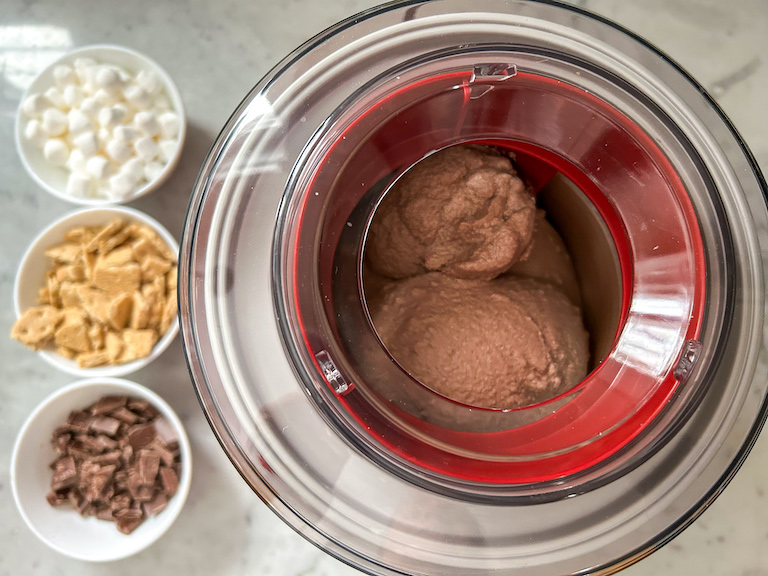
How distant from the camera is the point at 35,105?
76 cm

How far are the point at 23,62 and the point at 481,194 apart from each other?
64 centimetres

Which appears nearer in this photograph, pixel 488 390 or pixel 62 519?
pixel 488 390

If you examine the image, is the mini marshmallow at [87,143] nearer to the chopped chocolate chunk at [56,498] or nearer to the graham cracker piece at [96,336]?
the graham cracker piece at [96,336]

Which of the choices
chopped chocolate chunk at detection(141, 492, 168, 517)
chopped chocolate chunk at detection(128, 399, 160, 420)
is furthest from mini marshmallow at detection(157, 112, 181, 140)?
chopped chocolate chunk at detection(141, 492, 168, 517)

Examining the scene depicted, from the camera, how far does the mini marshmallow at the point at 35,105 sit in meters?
0.76

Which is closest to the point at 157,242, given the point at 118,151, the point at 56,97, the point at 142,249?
the point at 142,249

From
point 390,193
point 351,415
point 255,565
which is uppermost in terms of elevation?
point 390,193

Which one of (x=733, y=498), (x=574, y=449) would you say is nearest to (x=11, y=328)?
(x=574, y=449)

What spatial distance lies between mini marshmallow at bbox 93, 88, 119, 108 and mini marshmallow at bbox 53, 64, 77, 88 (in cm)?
4

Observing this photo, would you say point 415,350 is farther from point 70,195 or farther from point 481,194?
point 70,195

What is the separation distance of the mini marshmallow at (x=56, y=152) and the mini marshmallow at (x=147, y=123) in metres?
0.10

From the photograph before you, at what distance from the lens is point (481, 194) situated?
0.50 meters

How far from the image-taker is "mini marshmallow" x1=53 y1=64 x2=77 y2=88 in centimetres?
76

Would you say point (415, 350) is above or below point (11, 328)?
above
